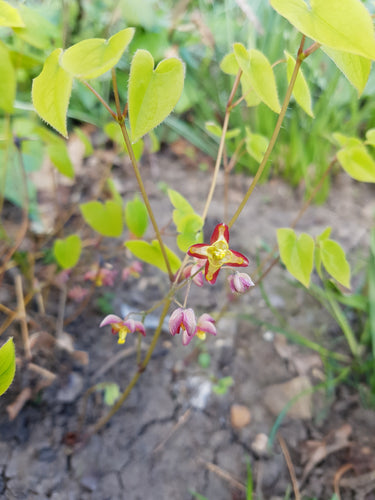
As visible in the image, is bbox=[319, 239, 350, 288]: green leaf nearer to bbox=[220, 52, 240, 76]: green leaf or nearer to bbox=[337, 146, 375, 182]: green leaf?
bbox=[337, 146, 375, 182]: green leaf

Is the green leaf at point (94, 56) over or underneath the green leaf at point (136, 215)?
over

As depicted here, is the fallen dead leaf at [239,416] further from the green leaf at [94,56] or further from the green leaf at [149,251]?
the green leaf at [94,56]

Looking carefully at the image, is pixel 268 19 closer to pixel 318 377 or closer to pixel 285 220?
pixel 285 220

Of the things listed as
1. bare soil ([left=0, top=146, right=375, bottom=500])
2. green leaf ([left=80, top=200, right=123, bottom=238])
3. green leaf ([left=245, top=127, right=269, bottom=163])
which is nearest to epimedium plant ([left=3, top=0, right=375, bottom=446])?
green leaf ([left=245, top=127, right=269, bottom=163])

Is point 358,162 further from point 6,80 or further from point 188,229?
point 6,80

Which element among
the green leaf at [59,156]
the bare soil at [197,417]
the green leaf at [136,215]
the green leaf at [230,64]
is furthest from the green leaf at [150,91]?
the bare soil at [197,417]

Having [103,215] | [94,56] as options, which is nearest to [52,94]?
[94,56]
